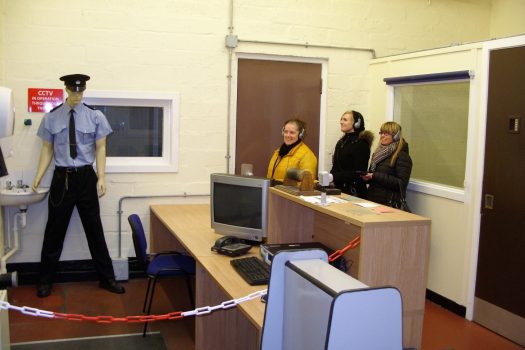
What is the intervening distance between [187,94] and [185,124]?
268 mm

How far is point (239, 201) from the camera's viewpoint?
346cm

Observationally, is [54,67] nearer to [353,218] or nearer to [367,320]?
[353,218]

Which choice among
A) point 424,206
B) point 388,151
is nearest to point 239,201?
point 388,151

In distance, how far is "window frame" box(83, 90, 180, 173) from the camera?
15.7ft

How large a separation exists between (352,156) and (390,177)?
45 cm

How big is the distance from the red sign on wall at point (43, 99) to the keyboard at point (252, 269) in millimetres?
2460

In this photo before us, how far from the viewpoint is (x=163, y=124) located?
504 centimetres

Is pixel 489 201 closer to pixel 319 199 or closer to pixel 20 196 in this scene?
pixel 319 199

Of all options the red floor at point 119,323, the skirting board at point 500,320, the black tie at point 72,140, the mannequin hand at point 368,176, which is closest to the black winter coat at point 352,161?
the mannequin hand at point 368,176

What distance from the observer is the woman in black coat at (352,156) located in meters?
4.71

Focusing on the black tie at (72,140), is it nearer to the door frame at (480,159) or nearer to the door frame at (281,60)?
the door frame at (281,60)

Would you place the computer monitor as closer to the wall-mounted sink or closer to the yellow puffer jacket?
the yellow puffer jacket

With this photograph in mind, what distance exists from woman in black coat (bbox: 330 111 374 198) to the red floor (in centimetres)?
116

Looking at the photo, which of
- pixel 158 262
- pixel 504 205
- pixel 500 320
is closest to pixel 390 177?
pixel 504 205
